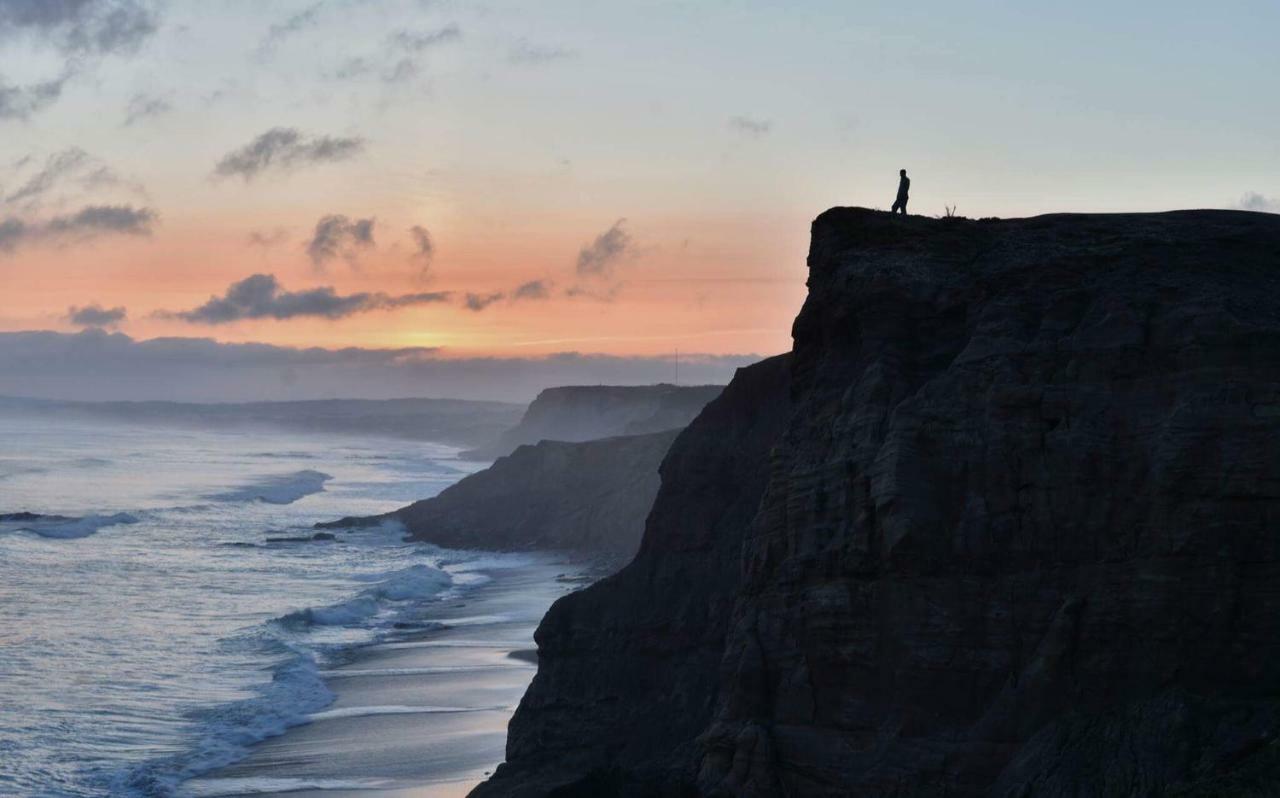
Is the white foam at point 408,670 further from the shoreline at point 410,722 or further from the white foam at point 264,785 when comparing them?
the white foam at point 264,785

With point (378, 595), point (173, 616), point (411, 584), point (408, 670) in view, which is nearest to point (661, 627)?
point (408, 670)

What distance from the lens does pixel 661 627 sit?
77.6 feet

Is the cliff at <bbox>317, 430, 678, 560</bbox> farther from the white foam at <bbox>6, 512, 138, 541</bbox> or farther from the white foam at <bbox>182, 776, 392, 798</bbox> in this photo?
the white foam at <bbox>182, 776, 392, 798</bbox>

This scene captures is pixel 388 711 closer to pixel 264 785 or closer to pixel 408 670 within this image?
pixel 408 670

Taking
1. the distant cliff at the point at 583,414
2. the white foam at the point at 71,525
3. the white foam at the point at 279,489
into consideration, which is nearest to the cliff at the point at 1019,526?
the white foam at the point at 71,525

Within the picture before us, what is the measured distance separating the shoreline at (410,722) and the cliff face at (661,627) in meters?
3.19

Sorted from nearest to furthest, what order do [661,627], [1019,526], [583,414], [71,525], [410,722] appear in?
[1019,526]
[661,627]
[410,722]
[71,525]
[583,414]

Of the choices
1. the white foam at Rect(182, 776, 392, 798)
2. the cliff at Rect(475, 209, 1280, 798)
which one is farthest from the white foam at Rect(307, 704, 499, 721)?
the cliff at Rect(475, 209, 1280, 798)

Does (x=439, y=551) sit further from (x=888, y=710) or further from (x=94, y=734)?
(x=888, y=710)

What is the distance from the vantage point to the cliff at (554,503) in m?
64.3

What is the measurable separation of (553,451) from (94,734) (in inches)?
1776

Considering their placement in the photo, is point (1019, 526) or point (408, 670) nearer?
point (1019, 526)

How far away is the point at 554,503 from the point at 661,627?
46.9 m

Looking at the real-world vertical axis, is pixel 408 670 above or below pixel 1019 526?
below
